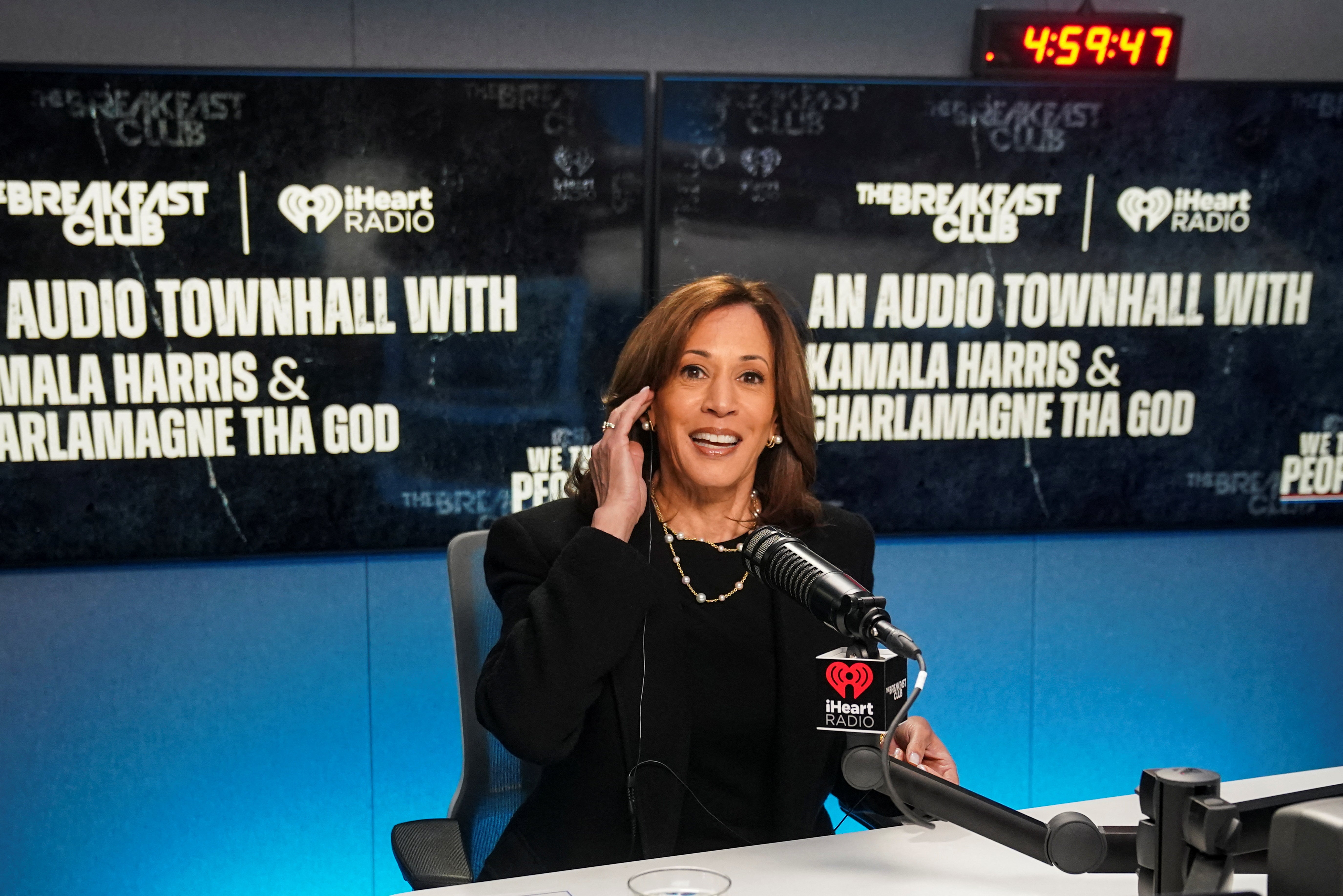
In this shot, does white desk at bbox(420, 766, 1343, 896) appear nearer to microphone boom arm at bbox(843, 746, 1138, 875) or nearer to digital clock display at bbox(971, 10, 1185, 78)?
microphone boom arm at bbox(843, 746, 1138, 875)

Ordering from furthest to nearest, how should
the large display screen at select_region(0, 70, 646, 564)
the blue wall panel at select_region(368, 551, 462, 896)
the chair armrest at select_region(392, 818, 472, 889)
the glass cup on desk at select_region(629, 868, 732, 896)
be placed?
1. the blue wall panel at select_region(368, 551, 462, 896)
2. the large display screen at select_region(0, 70, 646, 564)
3. the chair armrest at select_region(392, 818, 472, 889)
4. the glass cup on desk at select_region(629, 868, 732, 896)

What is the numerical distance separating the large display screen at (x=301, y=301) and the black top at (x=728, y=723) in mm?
978

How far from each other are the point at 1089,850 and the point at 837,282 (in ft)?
6.06

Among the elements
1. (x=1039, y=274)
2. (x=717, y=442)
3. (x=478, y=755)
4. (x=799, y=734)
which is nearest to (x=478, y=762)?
(x=478, y=755)

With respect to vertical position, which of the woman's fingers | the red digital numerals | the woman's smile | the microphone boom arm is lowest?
the microphone boom arm

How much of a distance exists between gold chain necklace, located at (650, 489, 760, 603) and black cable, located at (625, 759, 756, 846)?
0.88 feet

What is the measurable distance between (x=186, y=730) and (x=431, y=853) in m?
1.37

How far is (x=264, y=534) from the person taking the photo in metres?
2.63

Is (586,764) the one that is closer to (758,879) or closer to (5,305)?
(758,879)

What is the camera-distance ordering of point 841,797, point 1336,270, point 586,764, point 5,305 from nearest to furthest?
point 586,764 → point 841,797 → point 5,305 → point 1336,270

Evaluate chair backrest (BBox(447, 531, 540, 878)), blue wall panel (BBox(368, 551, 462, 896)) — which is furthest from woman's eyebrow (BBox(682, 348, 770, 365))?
blue wall panel (BBox(368, 551, 462, 896))

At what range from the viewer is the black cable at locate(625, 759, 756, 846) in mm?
1649

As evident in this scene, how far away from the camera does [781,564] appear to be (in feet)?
3.80

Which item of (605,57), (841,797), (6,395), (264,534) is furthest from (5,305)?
(841,797)
